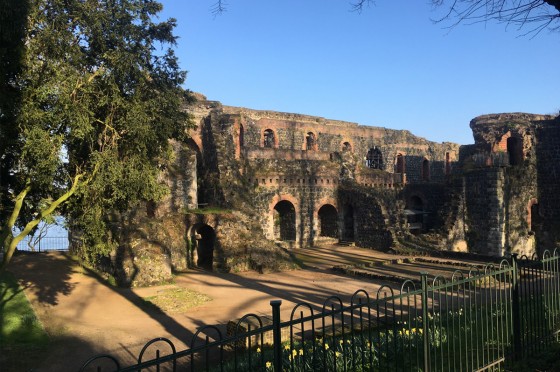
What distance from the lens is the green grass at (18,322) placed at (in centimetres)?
841

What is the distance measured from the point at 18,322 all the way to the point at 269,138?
1882 centimetres

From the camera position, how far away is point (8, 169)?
8000mm

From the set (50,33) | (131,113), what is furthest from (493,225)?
(50,33)

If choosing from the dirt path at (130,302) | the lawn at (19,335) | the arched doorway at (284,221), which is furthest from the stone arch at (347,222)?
the lawn at (19,335)

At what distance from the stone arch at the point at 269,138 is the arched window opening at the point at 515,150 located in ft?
42.1

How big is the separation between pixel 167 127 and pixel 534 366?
8105mm

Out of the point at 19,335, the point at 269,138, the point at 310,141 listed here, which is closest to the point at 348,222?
the point at 310,141

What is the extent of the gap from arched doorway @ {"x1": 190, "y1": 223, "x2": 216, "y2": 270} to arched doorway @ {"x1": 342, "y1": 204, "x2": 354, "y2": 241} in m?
8.15

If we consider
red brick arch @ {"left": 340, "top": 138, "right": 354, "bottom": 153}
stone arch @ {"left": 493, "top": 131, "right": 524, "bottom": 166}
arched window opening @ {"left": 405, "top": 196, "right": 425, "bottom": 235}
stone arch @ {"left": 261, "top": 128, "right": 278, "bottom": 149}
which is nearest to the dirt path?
arched window opening @ {"left": 405, "top": 196, "right": 425, "bottom": 235}

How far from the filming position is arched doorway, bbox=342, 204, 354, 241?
22.8 meters

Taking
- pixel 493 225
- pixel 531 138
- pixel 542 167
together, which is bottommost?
pixel 493 225

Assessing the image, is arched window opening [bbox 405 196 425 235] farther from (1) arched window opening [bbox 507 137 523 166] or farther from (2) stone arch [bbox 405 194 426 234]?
(1) arched window opening [bbox 507 137 523 166]

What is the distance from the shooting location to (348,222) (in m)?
22.9

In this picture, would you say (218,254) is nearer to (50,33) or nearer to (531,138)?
(50,33)
